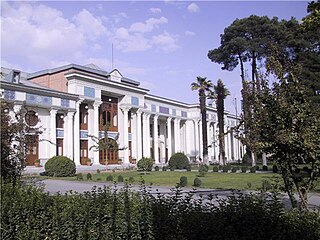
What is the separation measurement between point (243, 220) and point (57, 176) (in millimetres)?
25074

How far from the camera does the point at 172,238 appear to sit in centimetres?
512

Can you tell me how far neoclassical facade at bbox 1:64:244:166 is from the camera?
36.7m

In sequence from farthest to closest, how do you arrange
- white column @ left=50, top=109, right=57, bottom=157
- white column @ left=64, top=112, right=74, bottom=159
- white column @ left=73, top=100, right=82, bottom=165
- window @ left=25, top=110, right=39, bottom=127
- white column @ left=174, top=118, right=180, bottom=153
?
white column @ left=174, top=118, right=180, bottom=153
white column @ left=73, top=100, right=82, bottom=165
white column @ left=64, top=112, right=74, bottom=159
white column @ left=50, top=109, right=57, bottom=157
window @ left=25, top=110, right=39, bottom=127

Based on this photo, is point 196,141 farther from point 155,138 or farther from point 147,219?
point 147,219

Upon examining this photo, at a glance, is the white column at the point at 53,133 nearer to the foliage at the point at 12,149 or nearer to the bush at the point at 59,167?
the bush at the point at 59,167

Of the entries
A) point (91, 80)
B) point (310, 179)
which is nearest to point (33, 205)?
point (310, 179)

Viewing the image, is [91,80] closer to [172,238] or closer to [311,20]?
[311,20]

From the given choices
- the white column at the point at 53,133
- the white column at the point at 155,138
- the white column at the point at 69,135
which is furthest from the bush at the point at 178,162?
the white column at the point at 155,138

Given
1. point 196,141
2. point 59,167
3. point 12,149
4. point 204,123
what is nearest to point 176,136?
point 196,141

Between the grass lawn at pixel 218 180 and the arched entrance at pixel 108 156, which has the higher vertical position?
the arched entrance at pixel 108 156

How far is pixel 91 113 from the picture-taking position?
145 ft

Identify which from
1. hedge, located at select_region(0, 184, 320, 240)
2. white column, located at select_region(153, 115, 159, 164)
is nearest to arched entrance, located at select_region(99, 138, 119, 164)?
white column, located at select_region(153, 115, 159, 164)

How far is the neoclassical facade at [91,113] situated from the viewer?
120 ft

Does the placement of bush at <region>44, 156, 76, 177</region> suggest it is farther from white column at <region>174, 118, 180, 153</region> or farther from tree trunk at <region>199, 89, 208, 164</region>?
white column at <region>174, 118, 180, 153</region>
